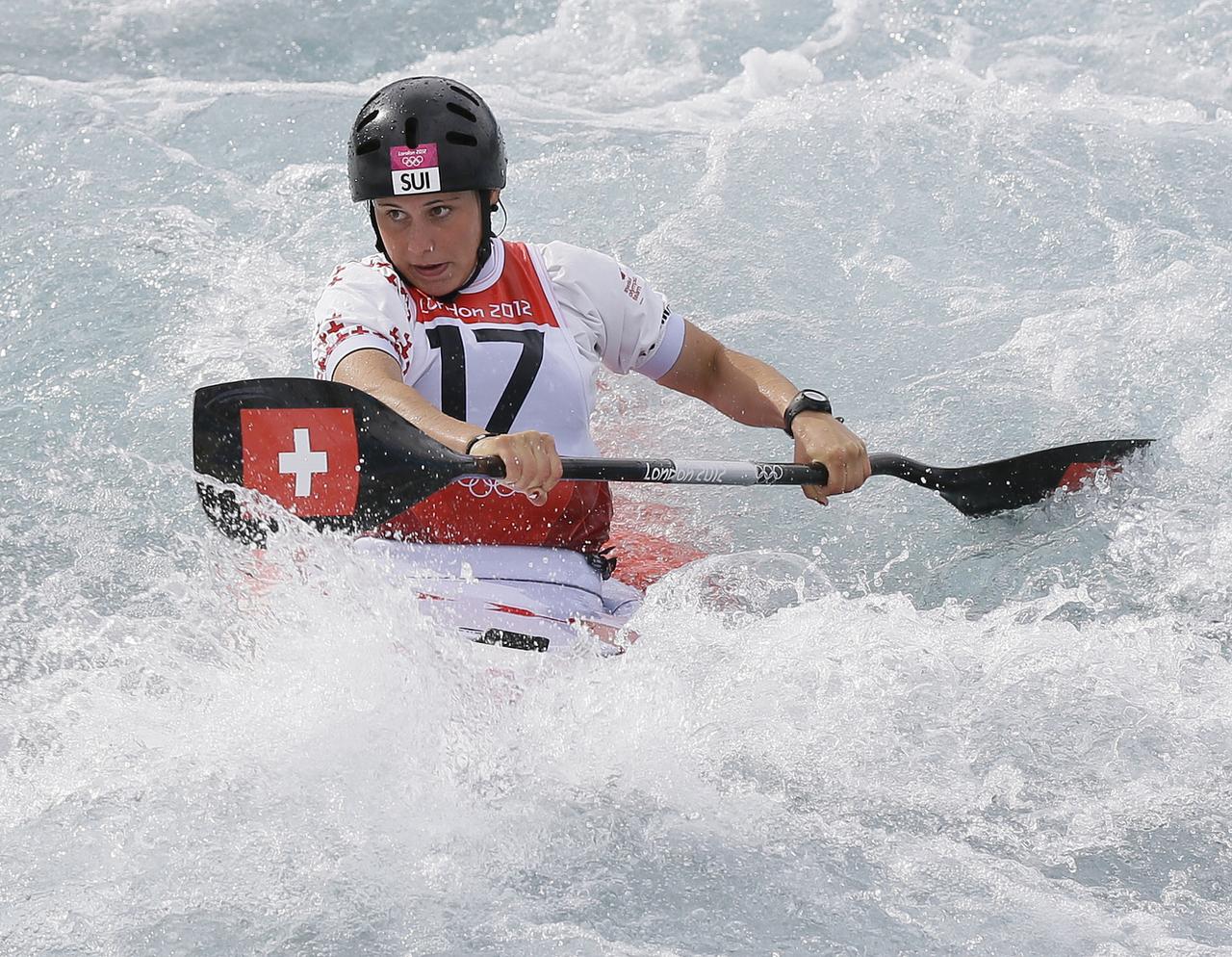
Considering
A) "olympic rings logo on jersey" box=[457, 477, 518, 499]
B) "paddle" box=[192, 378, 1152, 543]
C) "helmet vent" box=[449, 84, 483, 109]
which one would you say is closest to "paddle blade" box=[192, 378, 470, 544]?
"paddle" box=[192, 378, 1152, 543]

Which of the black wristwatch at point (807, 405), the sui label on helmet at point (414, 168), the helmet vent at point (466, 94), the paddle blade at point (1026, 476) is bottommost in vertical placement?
the paddle blade at point (1026, 476)

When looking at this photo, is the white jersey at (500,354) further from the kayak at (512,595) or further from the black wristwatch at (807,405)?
the black wristwatch at (807,405)

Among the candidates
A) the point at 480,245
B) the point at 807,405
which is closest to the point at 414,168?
the point at 480,245

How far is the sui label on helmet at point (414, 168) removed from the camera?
3.22 metres

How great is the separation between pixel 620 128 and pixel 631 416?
2.31 metres

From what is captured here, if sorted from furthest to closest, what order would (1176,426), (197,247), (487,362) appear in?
(197,247), (1176,426), (487,362)

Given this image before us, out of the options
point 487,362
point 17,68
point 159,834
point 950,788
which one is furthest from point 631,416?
point 17,68

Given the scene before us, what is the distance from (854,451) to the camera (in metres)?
3.39

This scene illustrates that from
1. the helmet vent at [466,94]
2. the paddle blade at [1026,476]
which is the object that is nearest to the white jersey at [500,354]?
the helmet vent at [466,94]

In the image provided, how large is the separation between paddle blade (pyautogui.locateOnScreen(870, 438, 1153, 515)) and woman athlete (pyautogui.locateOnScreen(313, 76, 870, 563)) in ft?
1.98

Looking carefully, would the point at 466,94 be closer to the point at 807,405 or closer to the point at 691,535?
the point at 807,405

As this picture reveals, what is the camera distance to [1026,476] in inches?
157

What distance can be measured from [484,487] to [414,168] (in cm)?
71

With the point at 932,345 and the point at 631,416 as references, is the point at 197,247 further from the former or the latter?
the point at 932,345
